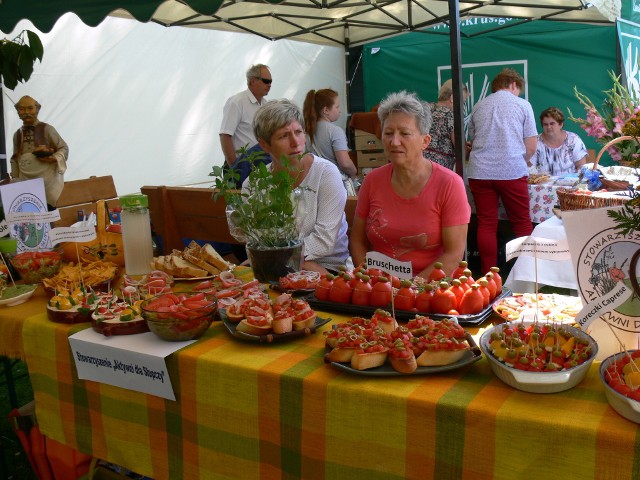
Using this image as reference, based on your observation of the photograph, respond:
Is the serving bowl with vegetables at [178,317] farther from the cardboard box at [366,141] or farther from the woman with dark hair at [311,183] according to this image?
the cardboard box at [366,141]

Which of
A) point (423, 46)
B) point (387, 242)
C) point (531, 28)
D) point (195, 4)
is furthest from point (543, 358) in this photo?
point (423, 46)

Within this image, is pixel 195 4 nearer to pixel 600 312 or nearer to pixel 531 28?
pixel 600 312

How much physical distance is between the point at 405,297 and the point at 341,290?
214 mm

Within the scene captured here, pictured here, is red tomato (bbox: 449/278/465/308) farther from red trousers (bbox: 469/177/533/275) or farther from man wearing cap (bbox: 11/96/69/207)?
man wearing cap (bbox: 11/96/69/207)

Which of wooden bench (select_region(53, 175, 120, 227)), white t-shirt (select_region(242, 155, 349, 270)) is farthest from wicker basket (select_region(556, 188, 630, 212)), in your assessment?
wooden bench (select_region(53, 175, 120, 227))

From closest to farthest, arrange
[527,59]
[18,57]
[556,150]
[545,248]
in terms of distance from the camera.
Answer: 1. [545,248]
2. [18,57]
3. [556,150]
4. [527,59]

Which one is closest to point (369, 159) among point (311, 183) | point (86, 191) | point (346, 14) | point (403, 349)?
point (346, 14)

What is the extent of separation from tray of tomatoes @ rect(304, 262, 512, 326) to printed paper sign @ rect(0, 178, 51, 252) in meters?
1.33

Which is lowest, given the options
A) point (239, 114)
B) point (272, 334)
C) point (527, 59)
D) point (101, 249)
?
point (272, 334)

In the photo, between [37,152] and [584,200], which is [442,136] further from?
[37,152]

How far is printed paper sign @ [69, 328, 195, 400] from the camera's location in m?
1.63

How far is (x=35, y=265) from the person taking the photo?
7.69ft

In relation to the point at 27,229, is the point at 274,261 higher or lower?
lower

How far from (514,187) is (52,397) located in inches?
156
